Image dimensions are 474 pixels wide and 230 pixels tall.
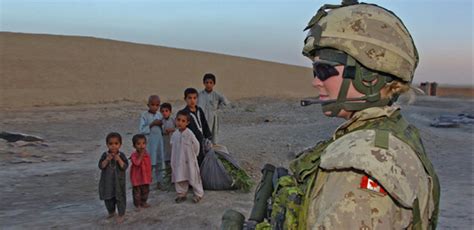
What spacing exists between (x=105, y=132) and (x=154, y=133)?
7.49 metres

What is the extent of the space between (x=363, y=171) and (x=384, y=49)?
1.41 ft

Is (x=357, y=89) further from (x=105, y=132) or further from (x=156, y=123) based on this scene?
(x=105, y=132)

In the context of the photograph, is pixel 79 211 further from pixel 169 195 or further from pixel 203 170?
pixel 203 170

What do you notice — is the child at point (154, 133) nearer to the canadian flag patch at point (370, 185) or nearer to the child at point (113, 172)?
the child at point (113, 172)

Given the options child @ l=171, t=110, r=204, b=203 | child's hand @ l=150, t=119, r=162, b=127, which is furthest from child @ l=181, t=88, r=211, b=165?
child's hand @ l=150, t=119, r=162, b=127

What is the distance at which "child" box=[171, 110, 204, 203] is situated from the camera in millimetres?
6395

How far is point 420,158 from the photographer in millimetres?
1658

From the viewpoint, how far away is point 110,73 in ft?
104

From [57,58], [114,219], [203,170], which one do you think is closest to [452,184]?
[203,170]

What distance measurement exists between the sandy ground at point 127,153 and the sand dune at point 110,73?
21.5 feet

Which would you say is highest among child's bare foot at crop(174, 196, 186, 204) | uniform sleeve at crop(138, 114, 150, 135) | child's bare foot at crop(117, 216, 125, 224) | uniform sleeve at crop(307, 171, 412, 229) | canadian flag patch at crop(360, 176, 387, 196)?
canadian flag patch at crop(360, 176, 387, 196)

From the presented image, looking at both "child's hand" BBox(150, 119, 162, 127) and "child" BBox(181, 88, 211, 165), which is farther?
"child's hand" BBox(150, 119, 162, 127)

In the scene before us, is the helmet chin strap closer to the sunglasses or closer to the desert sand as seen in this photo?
the sunglasses

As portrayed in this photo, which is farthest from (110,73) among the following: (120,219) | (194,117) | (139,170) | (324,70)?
(324,70)
